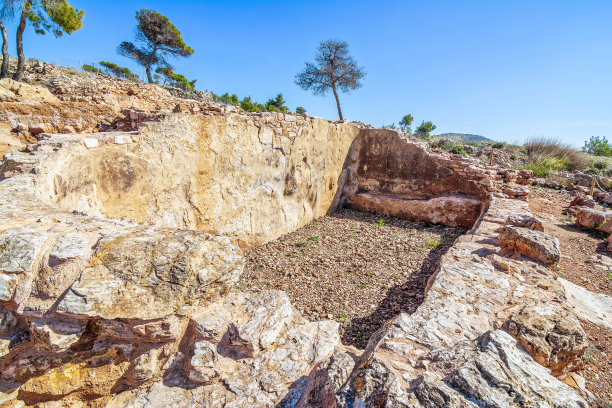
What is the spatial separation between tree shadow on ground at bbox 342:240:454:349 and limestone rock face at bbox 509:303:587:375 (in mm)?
1018

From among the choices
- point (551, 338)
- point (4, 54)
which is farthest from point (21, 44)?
point (551, 338)

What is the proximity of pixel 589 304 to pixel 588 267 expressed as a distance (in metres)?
1.39

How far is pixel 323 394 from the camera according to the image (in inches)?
54.4

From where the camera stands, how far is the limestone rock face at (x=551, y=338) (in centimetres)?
170

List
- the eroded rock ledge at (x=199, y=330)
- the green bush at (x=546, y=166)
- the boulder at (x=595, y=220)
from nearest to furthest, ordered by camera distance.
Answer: the eroded rock ledge at (x=199, y=330), the boulder at (x=595, y=220), the green bush at (x=546, y=166)

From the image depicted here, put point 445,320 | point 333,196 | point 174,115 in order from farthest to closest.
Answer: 1. point 333,196
2. point 174,115
3. point 445,320

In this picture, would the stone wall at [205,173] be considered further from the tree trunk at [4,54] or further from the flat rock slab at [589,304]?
the tree trunk at [4,54]

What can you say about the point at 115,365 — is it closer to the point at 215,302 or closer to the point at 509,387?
the point at 215,302

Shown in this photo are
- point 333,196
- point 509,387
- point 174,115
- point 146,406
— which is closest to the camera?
point 509,387

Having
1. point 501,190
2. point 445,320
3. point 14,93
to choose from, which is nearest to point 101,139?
point 445,320

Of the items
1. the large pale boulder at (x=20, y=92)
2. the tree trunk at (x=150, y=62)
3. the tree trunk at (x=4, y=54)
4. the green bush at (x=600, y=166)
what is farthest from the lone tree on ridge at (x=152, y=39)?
the green bush at (x=600, y=166)

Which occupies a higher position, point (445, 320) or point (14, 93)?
point (14, 93)

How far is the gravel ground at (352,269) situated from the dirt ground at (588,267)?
57.0 inches

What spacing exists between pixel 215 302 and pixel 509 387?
1535 mm
